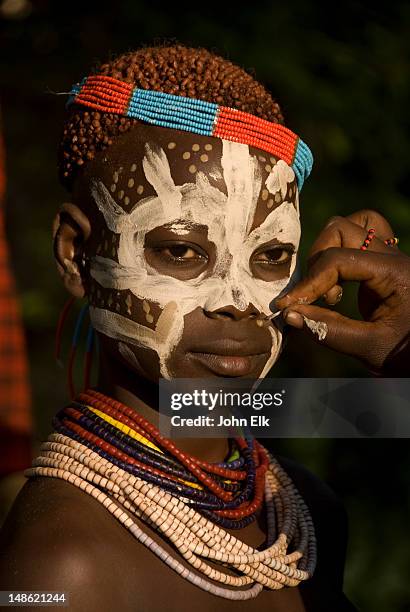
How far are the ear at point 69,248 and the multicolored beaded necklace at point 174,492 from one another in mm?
A: 305

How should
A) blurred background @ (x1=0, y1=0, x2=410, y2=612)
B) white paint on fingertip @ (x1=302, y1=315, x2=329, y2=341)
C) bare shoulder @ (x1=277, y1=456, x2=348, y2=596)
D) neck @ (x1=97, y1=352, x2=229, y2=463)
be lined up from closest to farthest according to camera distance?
white paint on fingertip @ (x1=302, y1=315, x2=329, y2=341)
neck @ (x1=97, y1=352, x2=229, y2=463)
bare shoulder @ (x1=277, y1=456, x2=348, y2=596)
blurred background @ (x1=0, y1=0, x2=410, y2=612)

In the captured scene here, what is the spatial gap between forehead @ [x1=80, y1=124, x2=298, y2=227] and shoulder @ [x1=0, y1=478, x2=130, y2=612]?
0.76 metres

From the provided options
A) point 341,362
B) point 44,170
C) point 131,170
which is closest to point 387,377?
point 131,170

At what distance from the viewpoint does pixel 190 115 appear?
8.29ft

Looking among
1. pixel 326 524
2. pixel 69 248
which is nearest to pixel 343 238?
pixel 69 248

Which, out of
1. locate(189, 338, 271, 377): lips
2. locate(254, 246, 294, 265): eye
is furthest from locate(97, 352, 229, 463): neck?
locate(254, 246, 294, 265): eye

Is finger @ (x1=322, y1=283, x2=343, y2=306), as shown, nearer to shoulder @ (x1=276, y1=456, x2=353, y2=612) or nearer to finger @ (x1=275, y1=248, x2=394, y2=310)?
finger @ (x1=275, y1=248, x2=394, y2=310)

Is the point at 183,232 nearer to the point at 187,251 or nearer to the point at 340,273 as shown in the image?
the point at 187,251

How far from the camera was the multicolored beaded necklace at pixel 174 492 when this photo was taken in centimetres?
246

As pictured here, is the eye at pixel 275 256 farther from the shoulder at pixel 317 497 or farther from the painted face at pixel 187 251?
the shoulder at pixel 317 497

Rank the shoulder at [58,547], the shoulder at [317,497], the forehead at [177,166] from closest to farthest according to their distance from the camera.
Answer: the shoulder at [58,547], the forehead at [177,166], the shoulder at [317,497]

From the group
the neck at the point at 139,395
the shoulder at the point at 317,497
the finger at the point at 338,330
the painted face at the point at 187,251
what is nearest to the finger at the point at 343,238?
the painted face at the point at 187,251

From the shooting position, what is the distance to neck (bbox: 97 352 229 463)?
2654 millimetres

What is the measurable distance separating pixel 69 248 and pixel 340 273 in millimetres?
777
